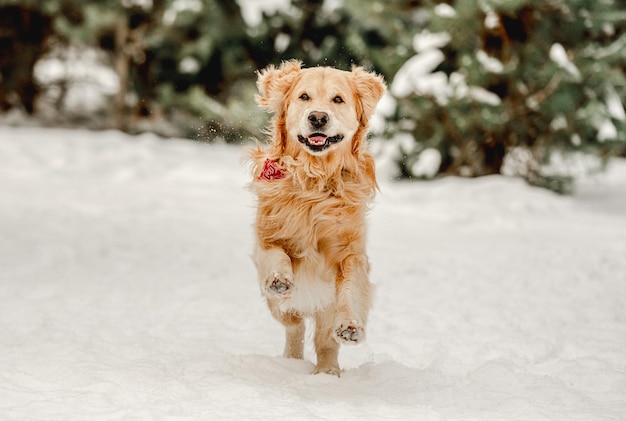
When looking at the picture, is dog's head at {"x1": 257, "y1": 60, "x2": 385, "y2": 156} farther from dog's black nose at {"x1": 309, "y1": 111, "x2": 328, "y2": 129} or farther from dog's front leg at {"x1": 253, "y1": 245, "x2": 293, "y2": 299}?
dog's front leg at {"x1": 253, "y1": 245, "x2": 293, "y2": 299}

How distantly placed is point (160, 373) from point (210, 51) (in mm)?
11931

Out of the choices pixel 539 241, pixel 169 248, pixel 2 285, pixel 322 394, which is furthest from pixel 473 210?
pixel 322 394

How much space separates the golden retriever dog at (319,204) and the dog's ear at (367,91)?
20mm

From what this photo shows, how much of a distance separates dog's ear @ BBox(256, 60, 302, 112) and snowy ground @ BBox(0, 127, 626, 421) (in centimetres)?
89

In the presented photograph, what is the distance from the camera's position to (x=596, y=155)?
38.7 ft

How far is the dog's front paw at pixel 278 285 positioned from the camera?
3518mm

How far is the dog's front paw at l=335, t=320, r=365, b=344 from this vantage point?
347cm

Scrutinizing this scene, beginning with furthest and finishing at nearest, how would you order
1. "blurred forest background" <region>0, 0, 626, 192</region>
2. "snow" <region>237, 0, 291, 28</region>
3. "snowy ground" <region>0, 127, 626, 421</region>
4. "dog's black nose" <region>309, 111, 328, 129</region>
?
"snow" <region>237, 0, 291, 28</region> < "blurred forest background" <region>0, 0, 626, 192</region> < "dog's black nose" <region>309, 111, 328, 129</region> < "snowy ground" <region>0, 127, 626, 421</region>

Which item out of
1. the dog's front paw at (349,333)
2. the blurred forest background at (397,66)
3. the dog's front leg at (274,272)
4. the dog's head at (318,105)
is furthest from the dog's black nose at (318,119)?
the blurred forest background at (397,66)

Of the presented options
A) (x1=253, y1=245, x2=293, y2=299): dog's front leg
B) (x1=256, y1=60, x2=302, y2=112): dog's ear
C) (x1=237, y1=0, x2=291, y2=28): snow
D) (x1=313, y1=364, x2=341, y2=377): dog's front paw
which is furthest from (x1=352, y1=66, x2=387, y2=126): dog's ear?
(x1=237, y1=0, x2=291, y2=28): snow

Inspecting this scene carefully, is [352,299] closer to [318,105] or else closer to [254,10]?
[318,105]

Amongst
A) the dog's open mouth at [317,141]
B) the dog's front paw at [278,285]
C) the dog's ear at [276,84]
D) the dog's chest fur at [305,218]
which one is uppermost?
the dog's ear at [276,84]

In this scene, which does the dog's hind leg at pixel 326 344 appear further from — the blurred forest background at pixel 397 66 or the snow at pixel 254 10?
the snow at pixel 254 10

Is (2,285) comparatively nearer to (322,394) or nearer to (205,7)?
(322,394)
